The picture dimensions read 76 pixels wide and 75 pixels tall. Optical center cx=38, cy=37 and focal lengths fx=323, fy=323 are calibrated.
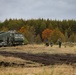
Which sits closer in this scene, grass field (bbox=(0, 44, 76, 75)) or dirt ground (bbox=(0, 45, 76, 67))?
grass field (bbox=(0, 44, 76, 75))

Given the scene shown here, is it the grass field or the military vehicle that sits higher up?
the military vehicle

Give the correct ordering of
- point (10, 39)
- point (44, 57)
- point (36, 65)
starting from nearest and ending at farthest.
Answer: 1. point (36, 65)
2. point (44, 57)
3. point (10, 39)

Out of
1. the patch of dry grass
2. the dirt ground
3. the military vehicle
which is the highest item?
the military vehicle

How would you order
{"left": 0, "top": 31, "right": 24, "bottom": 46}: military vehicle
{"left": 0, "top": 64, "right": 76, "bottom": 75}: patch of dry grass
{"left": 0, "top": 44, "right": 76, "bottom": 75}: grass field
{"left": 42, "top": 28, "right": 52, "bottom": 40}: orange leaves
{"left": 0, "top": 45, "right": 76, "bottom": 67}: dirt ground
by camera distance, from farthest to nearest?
{"left": 42, "top": 28, "right": 52, "bottom": 40}: orange leaves
{"left": 0, "top": 31, "right": 24, "bottom": 46}: military vehicle
{"left": 0, "top": 45, "right": 76, "bottom": 67}: dirt ground
{"left": 0, "top": 44, "right": 76, "bottom": 75}: grass field
{"left": 0, "top": 64, "right": 76, "bottom": 75}: patch of dry grass

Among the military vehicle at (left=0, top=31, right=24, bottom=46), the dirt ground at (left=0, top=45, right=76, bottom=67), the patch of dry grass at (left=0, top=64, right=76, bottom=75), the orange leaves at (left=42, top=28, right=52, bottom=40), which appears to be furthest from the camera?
the orange leaves at (left=42, top=28, right=52, bottom=40)

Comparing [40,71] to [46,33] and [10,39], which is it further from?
[46,33]

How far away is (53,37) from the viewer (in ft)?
482

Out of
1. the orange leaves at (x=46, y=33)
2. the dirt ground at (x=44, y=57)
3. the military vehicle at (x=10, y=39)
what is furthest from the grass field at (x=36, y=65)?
the orange leaves at (x=46, y=33)

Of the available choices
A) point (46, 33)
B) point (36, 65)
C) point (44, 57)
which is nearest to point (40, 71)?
point (36, 65)

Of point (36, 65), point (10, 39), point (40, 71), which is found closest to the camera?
point (40, 71)

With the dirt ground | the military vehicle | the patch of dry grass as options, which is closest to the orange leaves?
the military vehicle

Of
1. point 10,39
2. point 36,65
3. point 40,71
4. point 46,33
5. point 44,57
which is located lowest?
point 44,57

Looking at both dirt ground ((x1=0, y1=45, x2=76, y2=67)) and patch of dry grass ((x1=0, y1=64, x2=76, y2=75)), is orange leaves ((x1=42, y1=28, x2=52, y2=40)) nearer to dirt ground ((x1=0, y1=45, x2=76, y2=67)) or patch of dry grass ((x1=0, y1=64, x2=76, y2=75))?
dirt ground ((x1=0, y1=45, x2=76, y2=67))

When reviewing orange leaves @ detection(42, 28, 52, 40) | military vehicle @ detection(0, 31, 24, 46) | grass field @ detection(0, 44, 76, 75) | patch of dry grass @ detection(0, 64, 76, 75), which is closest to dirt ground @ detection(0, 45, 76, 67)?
grass field @ detection(0, 44, 76, 75)
